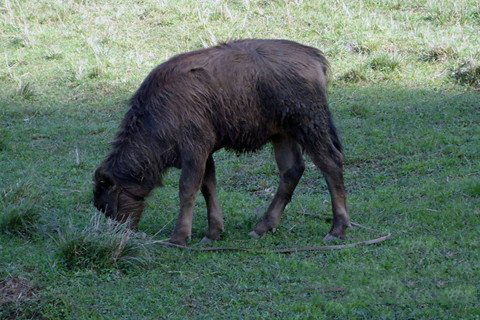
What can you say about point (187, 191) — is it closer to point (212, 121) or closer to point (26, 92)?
point (212, 121)

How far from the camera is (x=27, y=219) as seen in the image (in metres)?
8.16

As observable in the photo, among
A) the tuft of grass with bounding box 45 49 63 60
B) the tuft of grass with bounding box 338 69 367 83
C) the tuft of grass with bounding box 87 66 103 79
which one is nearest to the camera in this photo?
the tuft of grass with bounding box 338 69 367 83

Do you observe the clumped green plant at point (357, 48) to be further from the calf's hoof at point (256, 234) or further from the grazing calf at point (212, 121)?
the calf's hoof at point (256, 234)

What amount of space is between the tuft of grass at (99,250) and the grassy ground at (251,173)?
12 millimetres

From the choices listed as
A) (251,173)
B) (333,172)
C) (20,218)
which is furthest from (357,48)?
(20,218)

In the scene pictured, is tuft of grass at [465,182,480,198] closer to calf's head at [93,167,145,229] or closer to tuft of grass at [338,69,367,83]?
calf's head at [93,167,145,229]

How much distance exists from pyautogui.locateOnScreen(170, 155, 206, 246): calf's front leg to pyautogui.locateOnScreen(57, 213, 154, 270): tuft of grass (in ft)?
2.33

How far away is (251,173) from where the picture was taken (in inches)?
399

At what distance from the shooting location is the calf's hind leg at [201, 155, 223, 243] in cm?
811

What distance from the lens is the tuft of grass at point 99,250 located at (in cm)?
705

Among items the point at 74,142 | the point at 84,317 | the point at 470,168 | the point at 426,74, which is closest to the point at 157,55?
the point at 74,142

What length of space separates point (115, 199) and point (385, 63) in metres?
5.85

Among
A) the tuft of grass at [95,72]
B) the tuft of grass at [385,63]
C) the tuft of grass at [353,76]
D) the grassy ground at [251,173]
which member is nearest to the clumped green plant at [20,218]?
the grassy ground at [251,173]

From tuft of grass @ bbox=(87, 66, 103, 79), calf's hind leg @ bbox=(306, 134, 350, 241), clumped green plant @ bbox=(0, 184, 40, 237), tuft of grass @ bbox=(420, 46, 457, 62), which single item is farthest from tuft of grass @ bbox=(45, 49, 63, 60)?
calf's hind leg @ bbox=(306, 134, 350, 241)
